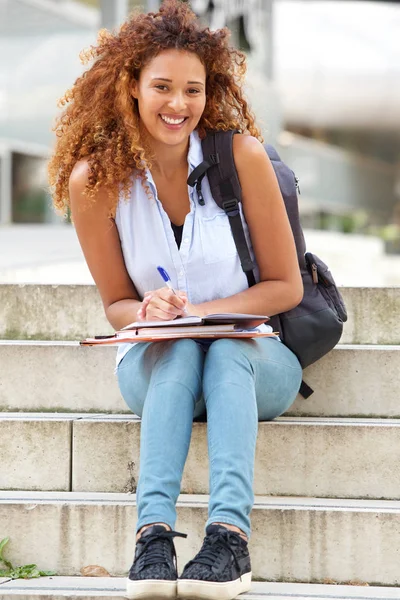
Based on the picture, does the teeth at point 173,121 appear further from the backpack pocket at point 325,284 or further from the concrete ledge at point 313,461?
the concrete ledge at point 313,461

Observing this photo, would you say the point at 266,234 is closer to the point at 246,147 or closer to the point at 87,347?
the point at 246,147

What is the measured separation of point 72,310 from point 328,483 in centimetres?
126

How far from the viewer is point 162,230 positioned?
3148mm

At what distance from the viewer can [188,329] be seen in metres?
2.84

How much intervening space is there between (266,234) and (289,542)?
2.95 ft

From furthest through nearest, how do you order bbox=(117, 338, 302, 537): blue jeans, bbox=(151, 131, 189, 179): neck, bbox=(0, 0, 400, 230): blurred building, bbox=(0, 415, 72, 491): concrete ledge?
1. bbox=(0, 0, 400, 230): blurred building
2. bbox=(0, 415, 72, 491): concrete ledge
3. bbox=(151, 131, 189, 179): neck
4. bbox=(117, 338, 302, 537): blue jeans

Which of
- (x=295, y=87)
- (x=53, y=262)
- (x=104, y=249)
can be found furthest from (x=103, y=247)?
(x=295, y=87)

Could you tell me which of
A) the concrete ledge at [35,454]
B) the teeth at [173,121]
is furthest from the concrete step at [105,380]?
the teeth at [173,121]

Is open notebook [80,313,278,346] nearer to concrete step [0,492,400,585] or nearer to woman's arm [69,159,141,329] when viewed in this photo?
woman's arm [69,159,141,329]

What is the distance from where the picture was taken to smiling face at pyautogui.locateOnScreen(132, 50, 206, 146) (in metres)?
3.04

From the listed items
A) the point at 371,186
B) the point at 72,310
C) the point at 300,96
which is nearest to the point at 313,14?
the point at 300,96

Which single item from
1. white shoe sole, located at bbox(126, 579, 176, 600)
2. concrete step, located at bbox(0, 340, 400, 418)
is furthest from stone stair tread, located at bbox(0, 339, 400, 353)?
white shoe sole, located at bbox(126, 579, 176, 600)

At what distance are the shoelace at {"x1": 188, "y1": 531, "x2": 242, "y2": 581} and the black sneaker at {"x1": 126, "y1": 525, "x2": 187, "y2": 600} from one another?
69mm

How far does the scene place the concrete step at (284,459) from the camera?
325cm
